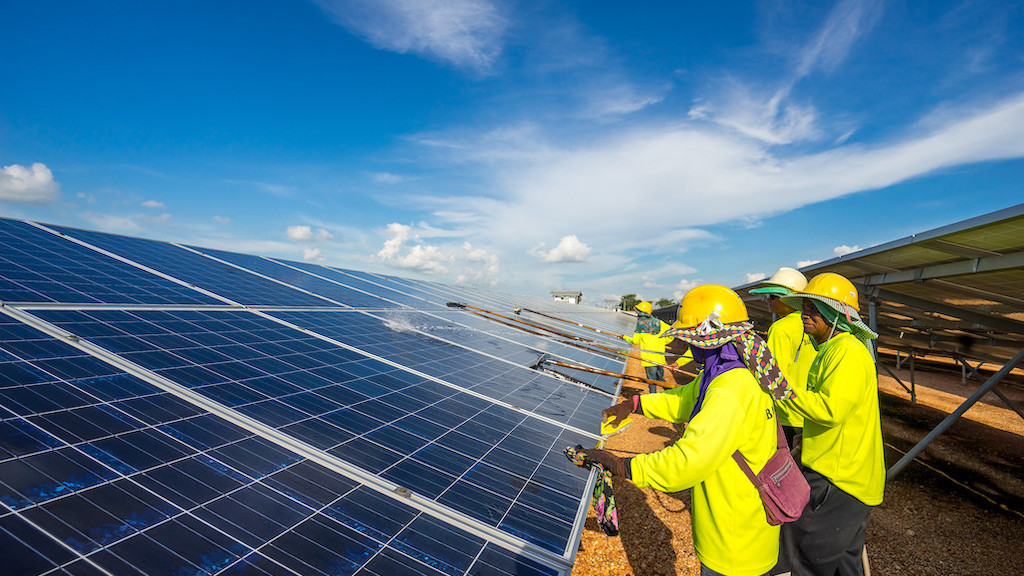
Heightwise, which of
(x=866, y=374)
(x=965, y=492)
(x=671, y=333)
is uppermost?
(x=671, y=333)

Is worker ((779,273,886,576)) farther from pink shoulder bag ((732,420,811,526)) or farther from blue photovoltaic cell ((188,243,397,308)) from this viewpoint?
blue photovoltaic cell ((188,243,397,308))

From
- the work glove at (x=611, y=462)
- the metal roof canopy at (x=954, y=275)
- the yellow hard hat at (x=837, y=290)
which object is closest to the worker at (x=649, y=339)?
the metal roof canopy at (x=954, y=275)

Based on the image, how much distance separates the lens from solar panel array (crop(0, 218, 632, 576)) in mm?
2125

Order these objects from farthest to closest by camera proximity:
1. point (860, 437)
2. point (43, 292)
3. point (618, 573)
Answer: point (618, 573) → point (43, 292) → point (860, 437)

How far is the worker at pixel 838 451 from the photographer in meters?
3.71

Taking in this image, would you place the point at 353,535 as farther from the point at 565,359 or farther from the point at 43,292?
the point at 565,359

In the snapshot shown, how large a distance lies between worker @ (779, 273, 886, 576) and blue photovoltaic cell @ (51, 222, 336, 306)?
852cm

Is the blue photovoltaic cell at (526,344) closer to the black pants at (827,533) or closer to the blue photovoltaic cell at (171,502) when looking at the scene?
the black pants at (827,533)

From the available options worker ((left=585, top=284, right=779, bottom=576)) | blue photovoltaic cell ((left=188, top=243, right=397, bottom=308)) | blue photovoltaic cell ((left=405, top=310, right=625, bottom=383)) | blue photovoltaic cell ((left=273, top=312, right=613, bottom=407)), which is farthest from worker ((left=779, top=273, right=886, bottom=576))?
blue photovoltaic cell ((left=188, top=243, right=397, bottom=308))

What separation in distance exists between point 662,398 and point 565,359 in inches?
199

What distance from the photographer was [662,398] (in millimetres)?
4086

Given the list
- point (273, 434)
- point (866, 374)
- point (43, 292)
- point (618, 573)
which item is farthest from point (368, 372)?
point (866, 374)

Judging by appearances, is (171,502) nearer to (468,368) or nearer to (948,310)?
(468,368)

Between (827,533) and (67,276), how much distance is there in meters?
10.3
